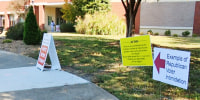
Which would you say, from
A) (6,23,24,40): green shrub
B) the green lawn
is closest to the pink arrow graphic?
the green lawn

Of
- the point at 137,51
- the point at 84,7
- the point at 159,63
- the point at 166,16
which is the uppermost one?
the point at 84,7

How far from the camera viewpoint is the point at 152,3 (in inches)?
1030

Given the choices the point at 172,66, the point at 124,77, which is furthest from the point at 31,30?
the point at 172,66

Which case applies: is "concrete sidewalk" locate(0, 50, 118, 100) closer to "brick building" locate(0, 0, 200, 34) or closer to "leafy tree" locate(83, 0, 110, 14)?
"leafy tree" locate(83, 0, 110, 14)

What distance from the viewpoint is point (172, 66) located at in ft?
12.2

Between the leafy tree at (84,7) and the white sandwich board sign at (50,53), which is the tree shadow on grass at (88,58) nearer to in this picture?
the white sandwich board sign at (50,53)

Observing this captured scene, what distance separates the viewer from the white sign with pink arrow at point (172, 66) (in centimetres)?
344

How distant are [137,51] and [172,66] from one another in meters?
1.11

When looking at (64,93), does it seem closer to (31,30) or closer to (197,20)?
(31,30)

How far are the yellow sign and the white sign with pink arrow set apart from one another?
395mm

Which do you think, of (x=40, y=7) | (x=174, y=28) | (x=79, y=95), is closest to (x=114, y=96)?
(x=79, y=95)

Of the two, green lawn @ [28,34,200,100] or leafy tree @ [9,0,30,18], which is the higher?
leafy tree @ [9,0,30,18]

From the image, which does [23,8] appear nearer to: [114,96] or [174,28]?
[174,28]

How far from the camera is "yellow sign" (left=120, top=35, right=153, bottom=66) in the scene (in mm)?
4496
